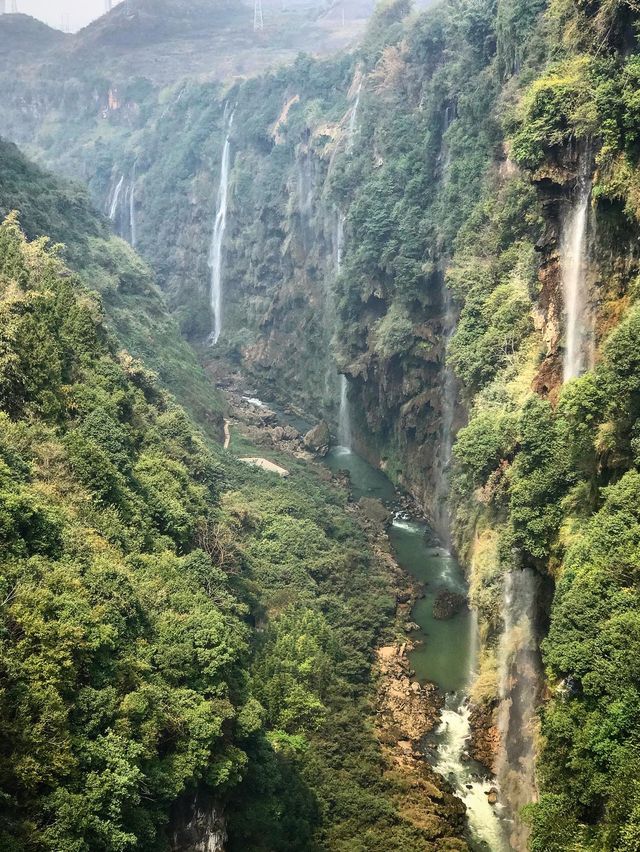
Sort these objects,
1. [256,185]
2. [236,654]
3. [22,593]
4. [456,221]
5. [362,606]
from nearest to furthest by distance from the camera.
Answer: [22,593] < [236,654] < [362,606] < [456,221] < [256,185]

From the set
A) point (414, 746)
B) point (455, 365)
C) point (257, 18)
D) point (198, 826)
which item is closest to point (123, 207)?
point (257, 18)

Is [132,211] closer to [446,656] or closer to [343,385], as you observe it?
[343,385]

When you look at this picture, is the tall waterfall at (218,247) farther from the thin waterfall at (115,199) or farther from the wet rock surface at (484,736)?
the wet rock surface at (484,736)

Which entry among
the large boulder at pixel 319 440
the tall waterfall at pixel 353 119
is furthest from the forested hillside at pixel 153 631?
the tall waterfall at pixel 353 119

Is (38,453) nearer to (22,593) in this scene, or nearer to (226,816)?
(22,593)

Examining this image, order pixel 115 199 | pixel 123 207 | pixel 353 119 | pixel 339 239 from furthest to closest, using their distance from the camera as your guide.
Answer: pixel 115 199 → pixel 123 207 → pixel 353 119 → pixel 339 239

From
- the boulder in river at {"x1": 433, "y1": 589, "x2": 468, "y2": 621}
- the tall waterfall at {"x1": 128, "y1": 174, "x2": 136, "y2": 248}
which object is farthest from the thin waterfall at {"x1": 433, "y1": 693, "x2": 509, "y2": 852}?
the tall waterfall at {"x1": 128, "y1": 174, "x2": 136, "y2": 248}

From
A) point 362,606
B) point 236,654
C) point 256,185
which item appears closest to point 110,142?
point 256,185
